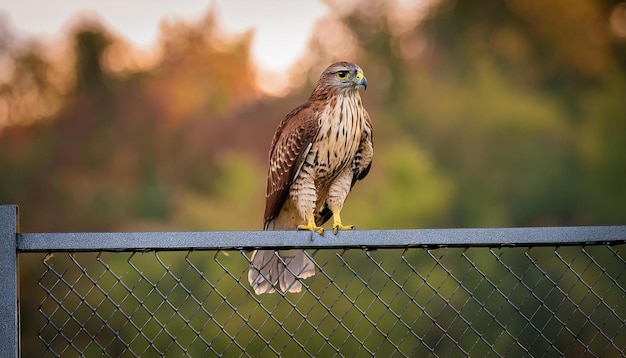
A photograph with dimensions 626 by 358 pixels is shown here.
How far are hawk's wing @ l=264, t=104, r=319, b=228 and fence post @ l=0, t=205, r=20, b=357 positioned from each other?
1772 millimetres

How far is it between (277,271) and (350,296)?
9789 mm

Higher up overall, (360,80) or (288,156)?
(360,80)

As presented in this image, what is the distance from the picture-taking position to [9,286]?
6.91ft

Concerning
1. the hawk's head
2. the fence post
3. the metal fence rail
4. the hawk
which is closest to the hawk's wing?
the hawk

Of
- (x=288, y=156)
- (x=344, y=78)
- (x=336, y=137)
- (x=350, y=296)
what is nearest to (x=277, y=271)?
(x=288, y=156)

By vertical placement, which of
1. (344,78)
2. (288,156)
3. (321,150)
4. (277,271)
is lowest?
(277,271)

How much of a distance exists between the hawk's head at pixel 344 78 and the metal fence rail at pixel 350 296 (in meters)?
0.87

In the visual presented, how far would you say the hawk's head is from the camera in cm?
394

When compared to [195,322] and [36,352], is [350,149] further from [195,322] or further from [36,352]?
[36,352]

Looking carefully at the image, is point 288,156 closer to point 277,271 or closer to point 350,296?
point 277,271

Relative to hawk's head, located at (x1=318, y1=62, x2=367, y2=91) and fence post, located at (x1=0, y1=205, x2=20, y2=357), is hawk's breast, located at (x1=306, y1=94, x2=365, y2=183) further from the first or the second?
fence post, located at (x1=0, y1=205, x2=20, y2=357)

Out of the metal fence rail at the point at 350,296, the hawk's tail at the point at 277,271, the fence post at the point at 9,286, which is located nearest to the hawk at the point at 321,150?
the hawk's tail at the point at 277,271

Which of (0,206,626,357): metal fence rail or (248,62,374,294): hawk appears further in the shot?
(248,62,374,294): hawk

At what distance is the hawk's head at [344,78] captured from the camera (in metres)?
3.94
